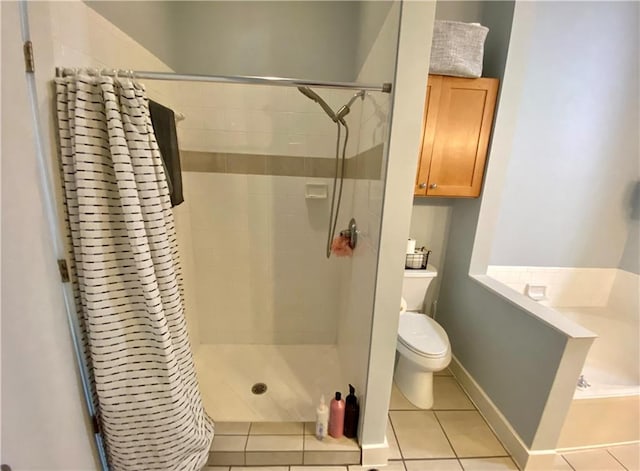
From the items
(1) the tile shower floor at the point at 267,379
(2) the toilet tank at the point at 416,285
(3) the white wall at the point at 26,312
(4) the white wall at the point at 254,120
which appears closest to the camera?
(3) the white wall at the point at 26,312

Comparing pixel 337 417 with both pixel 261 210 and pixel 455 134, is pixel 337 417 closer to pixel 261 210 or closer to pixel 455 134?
pixel 261 210

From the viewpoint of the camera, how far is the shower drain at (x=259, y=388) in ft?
5.48

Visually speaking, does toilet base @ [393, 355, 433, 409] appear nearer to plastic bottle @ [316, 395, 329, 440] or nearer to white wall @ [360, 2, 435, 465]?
white wall @ [360, 2, 435, 465]

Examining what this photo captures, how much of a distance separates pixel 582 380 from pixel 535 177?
1.35m

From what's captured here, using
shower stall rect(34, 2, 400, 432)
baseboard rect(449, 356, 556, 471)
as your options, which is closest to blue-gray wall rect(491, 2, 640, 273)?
baseboard rect(449, 356, 556, 471)

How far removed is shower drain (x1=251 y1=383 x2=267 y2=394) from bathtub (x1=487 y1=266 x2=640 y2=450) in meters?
1.66

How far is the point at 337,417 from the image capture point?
131 cm

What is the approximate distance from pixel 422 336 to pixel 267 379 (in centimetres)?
107

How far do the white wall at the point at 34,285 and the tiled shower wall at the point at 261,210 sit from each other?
2.67ft

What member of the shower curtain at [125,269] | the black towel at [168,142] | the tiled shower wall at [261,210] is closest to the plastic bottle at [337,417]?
the shower curtain at [125,269]

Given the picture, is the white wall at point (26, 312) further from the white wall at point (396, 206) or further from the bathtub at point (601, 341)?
the bathtub at point (601, 341)

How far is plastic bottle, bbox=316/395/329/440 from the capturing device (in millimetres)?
1296

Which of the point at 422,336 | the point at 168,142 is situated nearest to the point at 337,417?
the point at 422,336

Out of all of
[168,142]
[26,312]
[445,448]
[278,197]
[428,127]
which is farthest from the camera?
[278,197]
